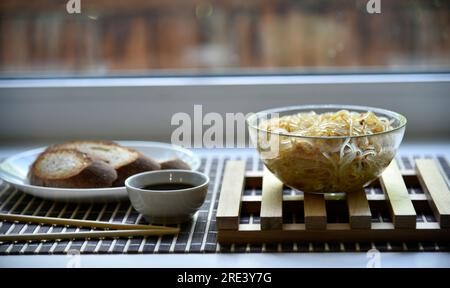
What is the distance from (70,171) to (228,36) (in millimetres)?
622

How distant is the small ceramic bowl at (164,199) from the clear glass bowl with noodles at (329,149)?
0.12 meters

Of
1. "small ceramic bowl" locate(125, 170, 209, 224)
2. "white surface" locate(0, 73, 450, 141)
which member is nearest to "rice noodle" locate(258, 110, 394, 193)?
"small ceramic bowl" locate(125, 170, 209, 224)

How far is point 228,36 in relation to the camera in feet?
5.28

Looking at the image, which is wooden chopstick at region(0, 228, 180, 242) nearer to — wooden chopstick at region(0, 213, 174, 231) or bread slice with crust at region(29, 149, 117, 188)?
wooden chopstick at region(0, 213, 174, 231)

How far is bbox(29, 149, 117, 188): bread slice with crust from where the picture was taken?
111 cm

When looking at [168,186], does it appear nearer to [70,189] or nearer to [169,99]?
[70,189]

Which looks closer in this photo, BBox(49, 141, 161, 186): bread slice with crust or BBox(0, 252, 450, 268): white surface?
BBox(0, 252, 450, 268): white surface

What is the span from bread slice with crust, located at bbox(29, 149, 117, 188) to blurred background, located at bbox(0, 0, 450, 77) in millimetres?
487

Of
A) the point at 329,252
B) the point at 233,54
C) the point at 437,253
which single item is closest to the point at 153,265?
the point at 329,252

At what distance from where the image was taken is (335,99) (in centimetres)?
152

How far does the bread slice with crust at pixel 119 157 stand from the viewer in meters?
1.14

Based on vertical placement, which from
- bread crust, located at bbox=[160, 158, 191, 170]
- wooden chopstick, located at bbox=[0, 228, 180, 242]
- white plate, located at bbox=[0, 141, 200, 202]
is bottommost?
wooden chopstick, located at bbox=[0, 228, 180, 242]
